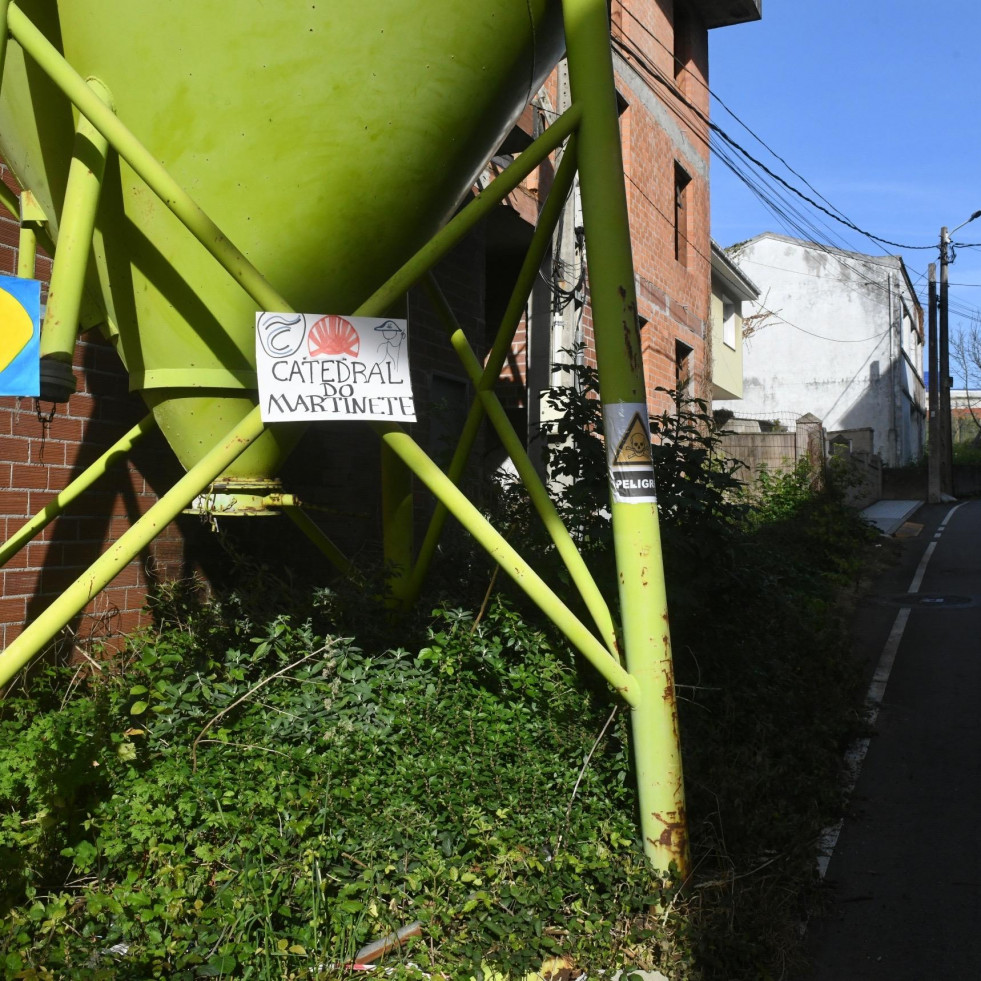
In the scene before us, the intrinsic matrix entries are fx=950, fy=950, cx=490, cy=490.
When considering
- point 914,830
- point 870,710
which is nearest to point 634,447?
point 914,830

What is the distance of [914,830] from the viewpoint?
4.25 m

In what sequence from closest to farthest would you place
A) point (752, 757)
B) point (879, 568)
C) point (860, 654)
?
point (752, 757), point (860, 654), point (879, 568)

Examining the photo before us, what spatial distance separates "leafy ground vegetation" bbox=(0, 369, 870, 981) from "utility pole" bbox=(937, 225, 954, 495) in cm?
2479

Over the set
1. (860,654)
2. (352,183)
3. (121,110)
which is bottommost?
(860,654)

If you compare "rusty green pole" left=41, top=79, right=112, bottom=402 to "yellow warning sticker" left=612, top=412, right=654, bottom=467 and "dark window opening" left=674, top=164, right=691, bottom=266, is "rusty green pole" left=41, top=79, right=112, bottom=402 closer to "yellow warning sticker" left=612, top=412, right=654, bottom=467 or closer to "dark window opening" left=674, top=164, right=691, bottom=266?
"yellow warning sticker" left=612, top=412, right=654, bottom=467

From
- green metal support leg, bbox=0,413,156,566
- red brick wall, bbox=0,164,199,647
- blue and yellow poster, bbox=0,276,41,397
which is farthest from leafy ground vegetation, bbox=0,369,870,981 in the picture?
blue and yellow poster, bbox=0,276,41,397

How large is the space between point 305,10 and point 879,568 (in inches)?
423

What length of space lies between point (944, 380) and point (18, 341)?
94.2 ft

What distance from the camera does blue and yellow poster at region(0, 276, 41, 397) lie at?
2.79m

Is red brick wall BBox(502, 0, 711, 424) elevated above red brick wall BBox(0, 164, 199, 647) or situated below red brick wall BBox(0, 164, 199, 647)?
above

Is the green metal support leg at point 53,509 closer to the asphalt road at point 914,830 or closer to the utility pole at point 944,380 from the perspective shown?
the asphalt road at point 914,830

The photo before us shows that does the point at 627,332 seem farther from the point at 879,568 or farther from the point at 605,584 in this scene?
the point at 879,568

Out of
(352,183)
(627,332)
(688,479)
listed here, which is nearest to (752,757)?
(688,479)

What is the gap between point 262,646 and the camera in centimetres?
382
